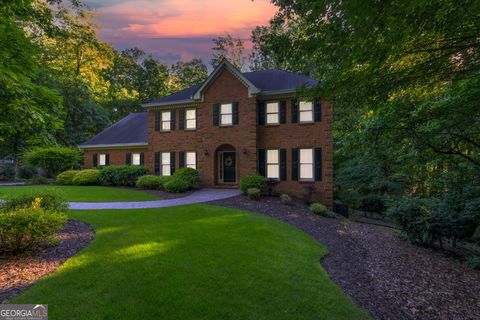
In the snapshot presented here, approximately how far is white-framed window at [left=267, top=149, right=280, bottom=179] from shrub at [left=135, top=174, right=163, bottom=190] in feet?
22.6

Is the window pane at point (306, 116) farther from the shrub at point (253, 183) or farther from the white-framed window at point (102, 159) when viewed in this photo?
the white-framed window at point (102, 159)

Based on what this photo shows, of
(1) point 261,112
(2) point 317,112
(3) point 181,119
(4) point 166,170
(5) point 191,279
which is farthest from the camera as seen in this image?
(4) point 166,170

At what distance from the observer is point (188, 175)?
16.3 metres

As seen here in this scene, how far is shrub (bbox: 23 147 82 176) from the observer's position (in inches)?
917

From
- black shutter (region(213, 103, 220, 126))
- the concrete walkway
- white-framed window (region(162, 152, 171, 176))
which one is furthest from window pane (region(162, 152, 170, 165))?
the concrete walkway

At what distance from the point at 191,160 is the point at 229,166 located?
282 centimetres

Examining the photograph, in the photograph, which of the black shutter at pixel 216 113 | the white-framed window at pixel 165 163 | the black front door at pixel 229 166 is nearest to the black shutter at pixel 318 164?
the black front door at pixel 229 166

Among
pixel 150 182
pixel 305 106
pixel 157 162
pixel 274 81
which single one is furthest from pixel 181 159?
pixel 305 106

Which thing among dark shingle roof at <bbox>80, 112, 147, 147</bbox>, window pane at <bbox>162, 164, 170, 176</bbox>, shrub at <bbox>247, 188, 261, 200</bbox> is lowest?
shrub at <bbox>247, 188, 261, 200</bbox>

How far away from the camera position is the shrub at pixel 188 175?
1616 cm

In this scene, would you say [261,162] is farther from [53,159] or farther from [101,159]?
[53,159]

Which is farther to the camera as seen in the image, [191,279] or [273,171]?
[273,171]

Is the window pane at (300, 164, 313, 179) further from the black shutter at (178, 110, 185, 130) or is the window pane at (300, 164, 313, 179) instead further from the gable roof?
the black shutter at (178, 110, 185, 130)

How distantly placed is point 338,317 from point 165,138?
55.1ft
